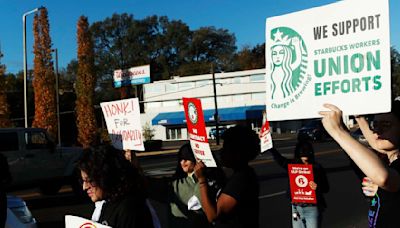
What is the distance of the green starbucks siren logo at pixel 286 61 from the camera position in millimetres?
2969

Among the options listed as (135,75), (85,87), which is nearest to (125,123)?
(85,87)

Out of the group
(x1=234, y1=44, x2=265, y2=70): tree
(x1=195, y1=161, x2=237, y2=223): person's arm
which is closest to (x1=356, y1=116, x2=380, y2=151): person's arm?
(x1=195, y1=161, x2=237, y2=223): person's arm

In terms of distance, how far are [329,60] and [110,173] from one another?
135cm

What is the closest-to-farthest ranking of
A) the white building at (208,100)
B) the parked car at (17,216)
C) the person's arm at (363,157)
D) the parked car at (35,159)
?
the person's arm at (363,157) → the parked car at (17,216) → the parked car at (35,159) → the white building at (208,100)

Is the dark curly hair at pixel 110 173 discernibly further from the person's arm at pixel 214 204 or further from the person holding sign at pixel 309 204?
the person holding sign at pixel 309 204

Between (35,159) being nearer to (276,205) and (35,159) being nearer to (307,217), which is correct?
(276,205)

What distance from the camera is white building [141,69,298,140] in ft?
206

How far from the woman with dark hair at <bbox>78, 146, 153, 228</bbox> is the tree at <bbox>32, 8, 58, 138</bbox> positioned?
2868 centimetres

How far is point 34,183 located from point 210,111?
2047 inches

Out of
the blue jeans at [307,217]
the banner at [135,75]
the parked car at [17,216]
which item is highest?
the banner at [135,75]

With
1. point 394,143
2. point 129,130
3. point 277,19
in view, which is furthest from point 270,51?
point 129,130

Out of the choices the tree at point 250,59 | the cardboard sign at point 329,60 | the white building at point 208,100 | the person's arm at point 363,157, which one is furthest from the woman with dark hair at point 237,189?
the tree at point 250,59

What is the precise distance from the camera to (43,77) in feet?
100

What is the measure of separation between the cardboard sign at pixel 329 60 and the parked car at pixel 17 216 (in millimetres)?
2927
